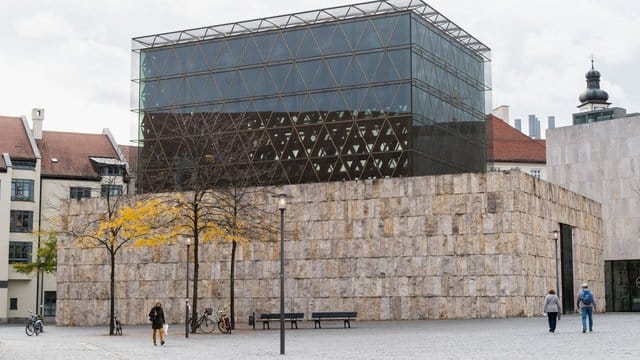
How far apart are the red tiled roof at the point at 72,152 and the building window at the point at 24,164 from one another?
119cm

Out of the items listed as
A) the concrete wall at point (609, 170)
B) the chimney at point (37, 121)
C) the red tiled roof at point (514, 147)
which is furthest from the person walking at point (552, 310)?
the chimney at point (37, 121)

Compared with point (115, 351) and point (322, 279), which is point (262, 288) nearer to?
point (322, 279)

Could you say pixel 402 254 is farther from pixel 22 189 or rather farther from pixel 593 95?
pixel 593 95

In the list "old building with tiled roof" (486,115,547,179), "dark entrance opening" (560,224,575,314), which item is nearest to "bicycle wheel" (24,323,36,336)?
"dark entrance opening" (560,224,575,314)

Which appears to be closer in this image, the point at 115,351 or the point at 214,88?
the point at 115,351

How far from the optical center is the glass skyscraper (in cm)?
5438

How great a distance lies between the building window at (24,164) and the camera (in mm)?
81312

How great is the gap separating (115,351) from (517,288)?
22994 mm

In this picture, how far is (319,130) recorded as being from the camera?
56469mm

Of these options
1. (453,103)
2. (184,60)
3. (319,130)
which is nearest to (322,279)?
(319,130)

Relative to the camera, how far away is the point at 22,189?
81250 millimetres

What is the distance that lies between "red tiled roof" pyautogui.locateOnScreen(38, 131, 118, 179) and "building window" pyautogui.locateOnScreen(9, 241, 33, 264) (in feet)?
20.7

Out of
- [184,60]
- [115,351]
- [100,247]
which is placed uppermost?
[184,60]

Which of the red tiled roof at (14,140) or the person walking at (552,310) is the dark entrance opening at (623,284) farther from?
the red tiled roof at (14,140)
